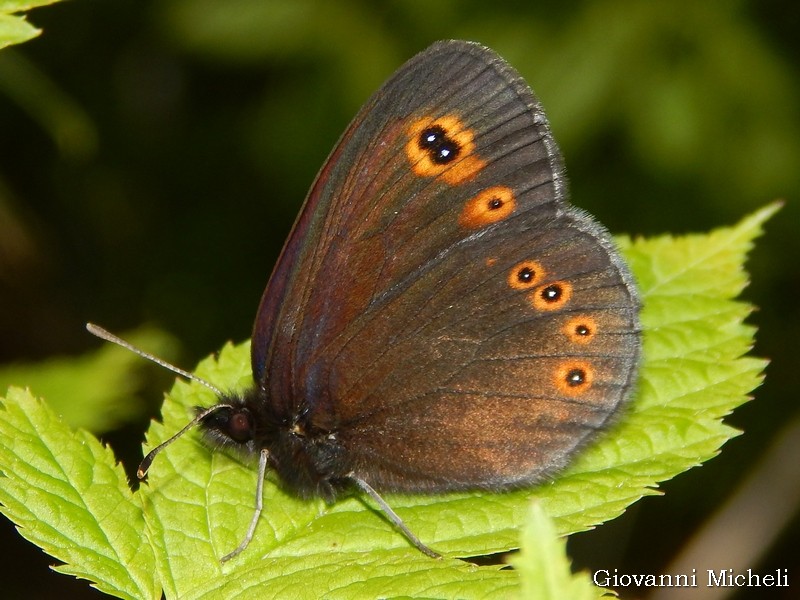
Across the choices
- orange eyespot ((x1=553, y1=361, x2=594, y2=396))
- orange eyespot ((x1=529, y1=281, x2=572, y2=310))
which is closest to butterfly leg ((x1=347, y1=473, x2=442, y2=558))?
orange eyespot ((x1=553, y1=361, x2=594, y2=396))

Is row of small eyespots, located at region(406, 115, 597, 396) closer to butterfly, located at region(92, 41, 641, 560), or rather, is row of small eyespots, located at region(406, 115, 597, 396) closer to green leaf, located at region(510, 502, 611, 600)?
butterfly, located at region(92, 41, 641, 560)

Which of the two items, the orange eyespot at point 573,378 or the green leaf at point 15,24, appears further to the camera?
the orange eyespot at point 573,378

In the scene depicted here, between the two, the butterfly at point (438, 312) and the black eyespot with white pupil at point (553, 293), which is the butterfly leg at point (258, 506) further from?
the black eyespot with white pupil at point (553, 293)

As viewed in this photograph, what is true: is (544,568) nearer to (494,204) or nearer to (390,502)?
(390,502)

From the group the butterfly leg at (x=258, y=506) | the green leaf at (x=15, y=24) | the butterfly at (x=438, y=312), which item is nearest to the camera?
the green leaf at (x=15, y=24)

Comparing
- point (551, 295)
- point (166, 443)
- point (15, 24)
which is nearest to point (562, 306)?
point (551, 295)

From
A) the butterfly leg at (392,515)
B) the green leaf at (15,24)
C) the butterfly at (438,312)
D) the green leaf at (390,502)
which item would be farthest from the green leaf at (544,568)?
the green leaf at (15,24)

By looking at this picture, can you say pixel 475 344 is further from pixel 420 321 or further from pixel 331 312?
pixel 331 312
